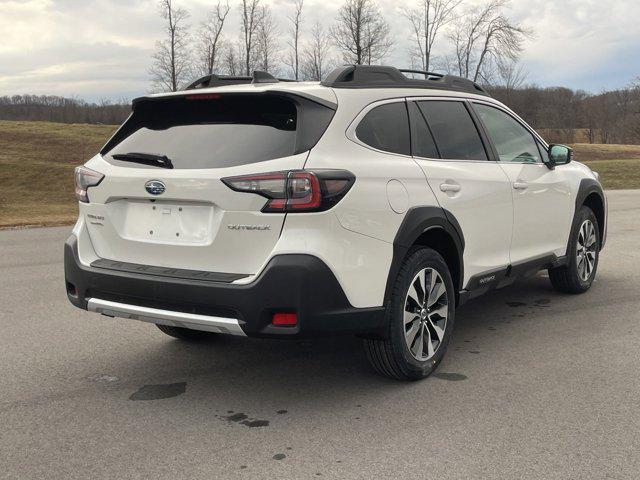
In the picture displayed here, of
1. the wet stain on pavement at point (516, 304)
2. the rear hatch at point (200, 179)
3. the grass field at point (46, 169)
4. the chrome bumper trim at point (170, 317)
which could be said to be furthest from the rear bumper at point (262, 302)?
the grass field at point (46, 169)

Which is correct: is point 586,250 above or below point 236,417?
above

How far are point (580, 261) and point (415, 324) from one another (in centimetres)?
302

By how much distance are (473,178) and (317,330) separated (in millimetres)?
1835

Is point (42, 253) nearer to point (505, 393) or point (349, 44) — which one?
point (505, 393)

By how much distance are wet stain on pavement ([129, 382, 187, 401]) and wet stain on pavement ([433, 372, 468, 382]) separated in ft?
5.30

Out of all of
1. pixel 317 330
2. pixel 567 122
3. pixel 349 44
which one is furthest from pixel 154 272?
pixel 567 122

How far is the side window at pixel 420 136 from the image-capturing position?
13.9 ft

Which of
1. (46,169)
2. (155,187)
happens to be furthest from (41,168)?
(155,187)

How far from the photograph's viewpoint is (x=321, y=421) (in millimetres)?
3543

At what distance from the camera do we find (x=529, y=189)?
5.28 m

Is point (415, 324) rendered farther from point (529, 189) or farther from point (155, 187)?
point (529, 189)

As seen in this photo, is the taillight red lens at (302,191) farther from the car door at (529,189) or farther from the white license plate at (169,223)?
the car door at (529,189)

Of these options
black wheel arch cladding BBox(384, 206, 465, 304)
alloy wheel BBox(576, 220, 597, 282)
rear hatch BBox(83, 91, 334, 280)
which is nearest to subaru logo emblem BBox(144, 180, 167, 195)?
rear hatch BBox(83, 91, 334, 280)

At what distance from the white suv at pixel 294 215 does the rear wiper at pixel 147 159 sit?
0.01m
